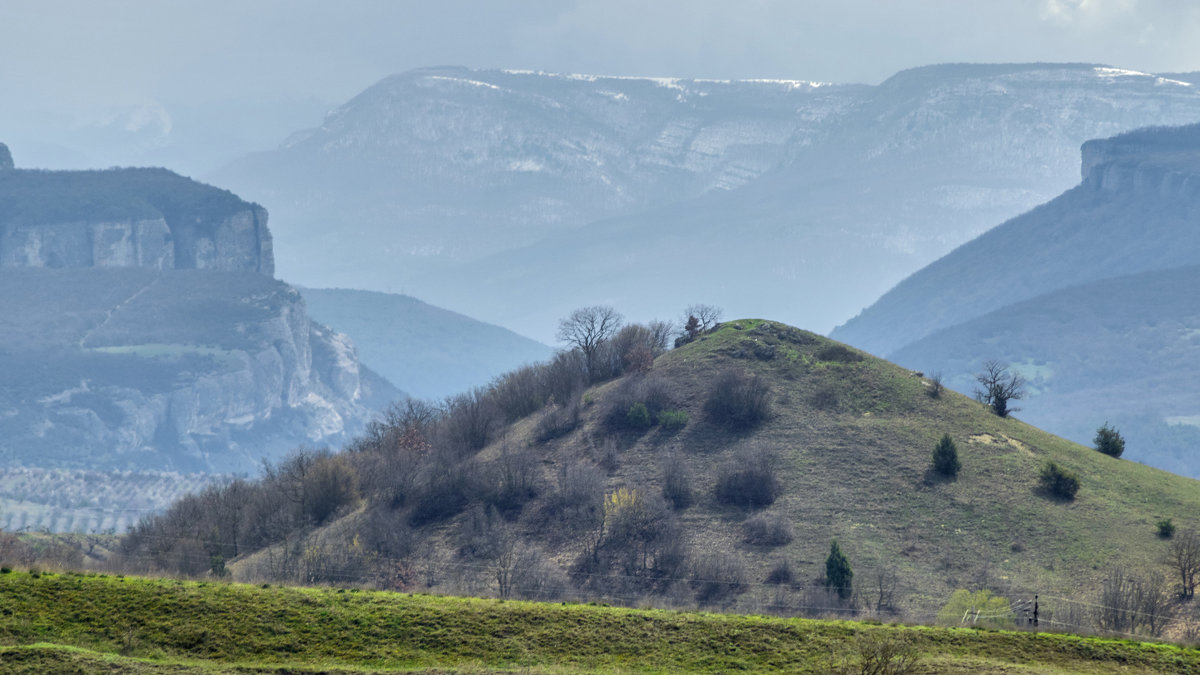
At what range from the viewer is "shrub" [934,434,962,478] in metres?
98.6

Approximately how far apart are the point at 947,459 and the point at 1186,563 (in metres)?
21.3

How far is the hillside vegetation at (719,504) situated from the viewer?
84875mm

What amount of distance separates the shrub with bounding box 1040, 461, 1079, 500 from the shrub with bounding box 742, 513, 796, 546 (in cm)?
2029

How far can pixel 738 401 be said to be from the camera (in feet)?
364

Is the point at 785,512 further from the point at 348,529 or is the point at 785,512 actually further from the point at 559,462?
the point at 348,529

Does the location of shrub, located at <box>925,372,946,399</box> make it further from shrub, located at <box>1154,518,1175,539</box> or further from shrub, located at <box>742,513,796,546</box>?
shrub, located at <box>1154,518,1175,539</box>

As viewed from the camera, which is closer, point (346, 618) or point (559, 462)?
point (346, 618)

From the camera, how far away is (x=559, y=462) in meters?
106

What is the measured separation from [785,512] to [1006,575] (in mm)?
17482

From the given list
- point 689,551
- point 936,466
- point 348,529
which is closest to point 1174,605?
A: point 936,466

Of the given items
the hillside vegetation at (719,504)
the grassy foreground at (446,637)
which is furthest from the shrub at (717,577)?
the grassy foreground at (446,637)

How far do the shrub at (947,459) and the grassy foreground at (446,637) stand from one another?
4119 cm

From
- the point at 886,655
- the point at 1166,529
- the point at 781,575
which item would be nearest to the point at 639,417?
the point at 781,575

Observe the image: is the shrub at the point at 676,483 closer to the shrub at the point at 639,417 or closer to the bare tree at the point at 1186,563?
the shrub at the point at 639,417
